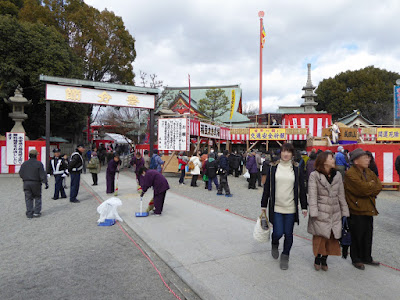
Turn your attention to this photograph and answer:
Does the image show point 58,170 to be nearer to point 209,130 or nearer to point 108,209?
point 108,209

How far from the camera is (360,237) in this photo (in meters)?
3.54

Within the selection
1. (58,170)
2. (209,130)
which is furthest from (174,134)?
(58,170)

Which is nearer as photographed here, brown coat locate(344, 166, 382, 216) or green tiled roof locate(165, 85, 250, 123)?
brown coat locate(344, 166, 382, 216)

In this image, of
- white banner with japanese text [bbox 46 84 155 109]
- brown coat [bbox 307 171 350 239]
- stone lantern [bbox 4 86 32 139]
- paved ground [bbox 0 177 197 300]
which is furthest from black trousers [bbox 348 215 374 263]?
stone lantern [bbox 4 86 32 139]

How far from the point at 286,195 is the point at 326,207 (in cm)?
48

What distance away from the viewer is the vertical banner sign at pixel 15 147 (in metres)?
13.8

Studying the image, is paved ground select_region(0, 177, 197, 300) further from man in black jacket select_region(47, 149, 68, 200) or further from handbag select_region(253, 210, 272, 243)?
man in black jacket select_region(47, 149, 68, 200)

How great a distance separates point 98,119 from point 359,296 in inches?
1233

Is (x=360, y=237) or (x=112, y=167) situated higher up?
(x=112, y=167)

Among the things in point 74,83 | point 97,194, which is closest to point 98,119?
point 74,83

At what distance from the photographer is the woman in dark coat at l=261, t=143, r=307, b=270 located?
3.46 m

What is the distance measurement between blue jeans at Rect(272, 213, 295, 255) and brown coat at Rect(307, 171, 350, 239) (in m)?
0.24

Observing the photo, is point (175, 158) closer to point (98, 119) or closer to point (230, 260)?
point (230, 260)

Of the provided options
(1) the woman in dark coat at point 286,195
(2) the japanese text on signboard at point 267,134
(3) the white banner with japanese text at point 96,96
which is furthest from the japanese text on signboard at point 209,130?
(1) the woman in dark coat at point 286,195
